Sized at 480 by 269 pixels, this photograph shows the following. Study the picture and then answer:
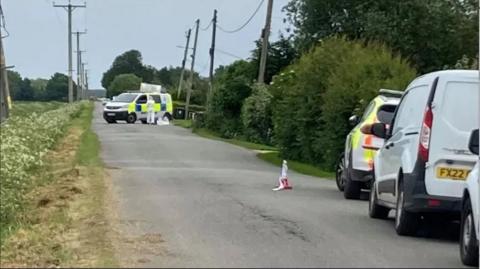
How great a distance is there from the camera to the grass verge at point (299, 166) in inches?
1006

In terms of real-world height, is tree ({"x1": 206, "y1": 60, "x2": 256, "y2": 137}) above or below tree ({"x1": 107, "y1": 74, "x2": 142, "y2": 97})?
above

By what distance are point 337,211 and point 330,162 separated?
11.2 metres

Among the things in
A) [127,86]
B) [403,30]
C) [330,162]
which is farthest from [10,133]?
[127,86]

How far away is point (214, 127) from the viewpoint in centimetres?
5231

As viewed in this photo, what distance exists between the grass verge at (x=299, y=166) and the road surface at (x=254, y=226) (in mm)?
2479

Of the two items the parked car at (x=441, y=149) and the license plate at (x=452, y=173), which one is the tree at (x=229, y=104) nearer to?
the parked car at (x=441, y=149)

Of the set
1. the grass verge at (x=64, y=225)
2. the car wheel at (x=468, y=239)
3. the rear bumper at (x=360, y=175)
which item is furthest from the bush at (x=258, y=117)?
the car wheel at (x=468, y=239)

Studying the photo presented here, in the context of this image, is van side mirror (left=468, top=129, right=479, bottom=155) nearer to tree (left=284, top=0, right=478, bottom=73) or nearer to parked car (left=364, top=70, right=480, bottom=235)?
parked car (left=364, top=70, right=480, bottom=235)

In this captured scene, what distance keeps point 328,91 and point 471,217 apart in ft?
53.5

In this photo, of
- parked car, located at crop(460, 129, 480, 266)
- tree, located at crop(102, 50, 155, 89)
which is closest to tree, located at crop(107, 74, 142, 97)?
tree, located at crop(102, 50, 155, 89)

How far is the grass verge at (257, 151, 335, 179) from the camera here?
83.9 ft

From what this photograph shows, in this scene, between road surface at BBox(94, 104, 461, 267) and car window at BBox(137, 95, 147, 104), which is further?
car window at BBox(137, 95, 147, 104)

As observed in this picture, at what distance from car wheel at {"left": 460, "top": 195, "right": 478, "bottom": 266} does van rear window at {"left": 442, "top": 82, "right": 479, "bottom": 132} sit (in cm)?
132

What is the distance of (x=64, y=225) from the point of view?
12820 mm
